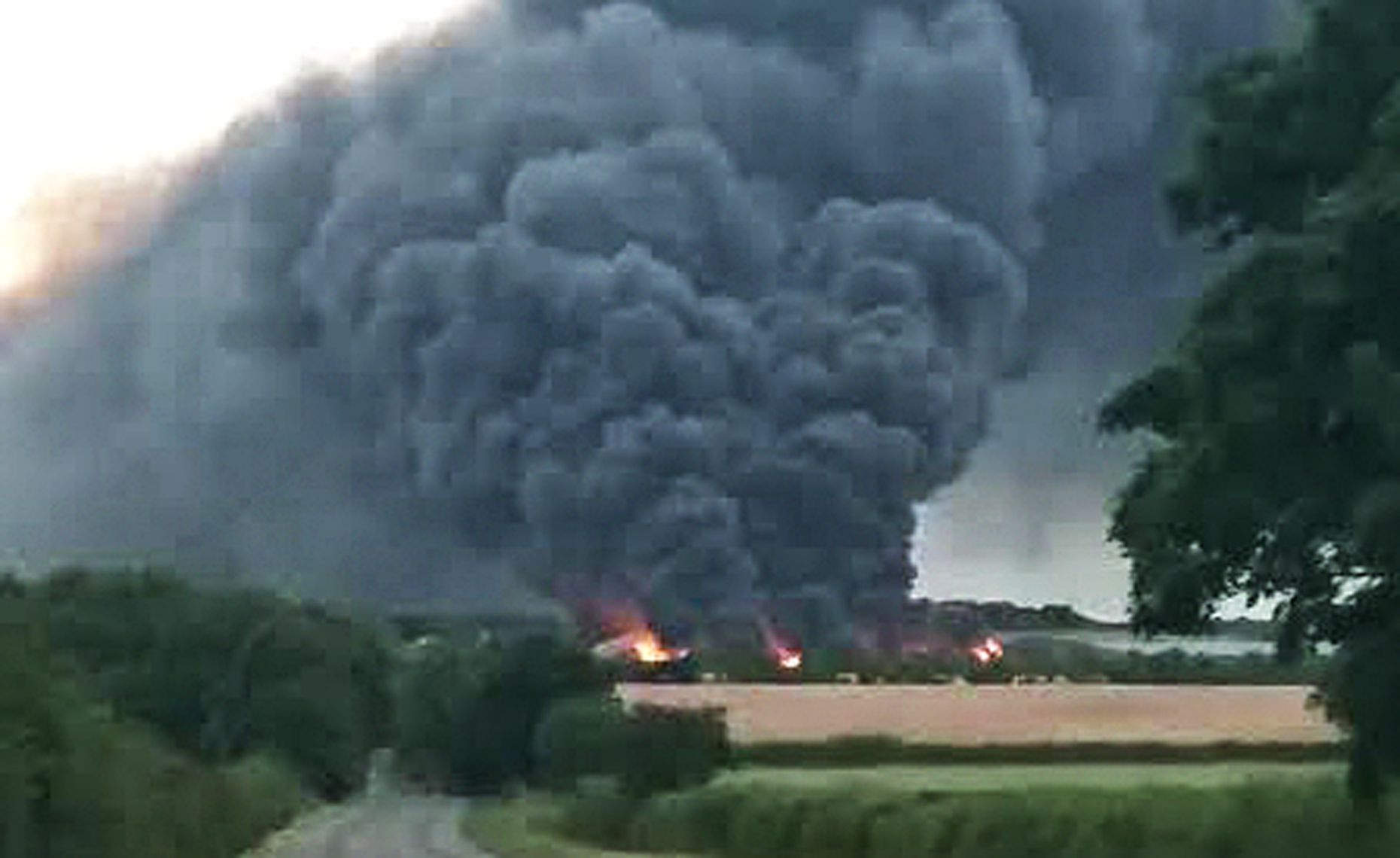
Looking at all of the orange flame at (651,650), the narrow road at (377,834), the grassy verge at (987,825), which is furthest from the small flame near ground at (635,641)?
the grassy verge at (987,825)

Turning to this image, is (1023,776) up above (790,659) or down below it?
below

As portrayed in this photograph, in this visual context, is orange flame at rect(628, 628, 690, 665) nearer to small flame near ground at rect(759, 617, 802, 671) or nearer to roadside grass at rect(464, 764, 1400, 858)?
small flame near ground at rect(759, 617, 802, 671)

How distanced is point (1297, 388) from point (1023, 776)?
95.3ft

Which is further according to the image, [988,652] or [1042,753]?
[988,652]

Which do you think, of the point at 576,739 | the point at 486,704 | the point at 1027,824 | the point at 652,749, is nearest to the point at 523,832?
the point at 652,749

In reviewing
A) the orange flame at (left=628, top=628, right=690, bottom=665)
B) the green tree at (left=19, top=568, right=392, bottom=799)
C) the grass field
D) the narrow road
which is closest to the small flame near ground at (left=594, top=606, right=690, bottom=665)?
the orange flame at (left=628, top=628, right=690, bottom=665)

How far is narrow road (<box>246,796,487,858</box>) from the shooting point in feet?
164

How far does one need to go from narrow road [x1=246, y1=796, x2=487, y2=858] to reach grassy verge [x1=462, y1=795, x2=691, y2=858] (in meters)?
0.53

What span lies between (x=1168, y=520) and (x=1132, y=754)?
36406 millimetres

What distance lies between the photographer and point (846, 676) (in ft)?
321

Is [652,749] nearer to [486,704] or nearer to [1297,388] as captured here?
[486,704]

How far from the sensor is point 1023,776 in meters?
51.4

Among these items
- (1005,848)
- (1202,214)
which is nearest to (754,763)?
(1005,848)

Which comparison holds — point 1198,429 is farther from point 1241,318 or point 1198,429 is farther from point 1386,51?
point 1386,51
